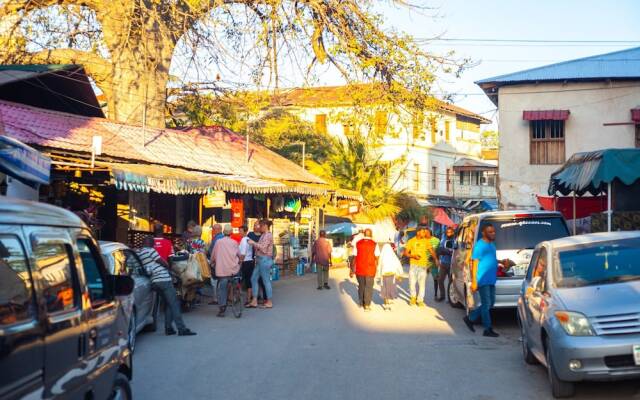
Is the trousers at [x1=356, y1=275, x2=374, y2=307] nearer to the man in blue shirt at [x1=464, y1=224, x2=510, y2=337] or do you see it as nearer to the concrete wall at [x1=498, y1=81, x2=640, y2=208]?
the man in blue shirt at [x1=464, y1=224, x2=510, y2=337]

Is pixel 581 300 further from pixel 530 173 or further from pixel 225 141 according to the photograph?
pixel 530 173

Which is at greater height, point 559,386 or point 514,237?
point 514,237

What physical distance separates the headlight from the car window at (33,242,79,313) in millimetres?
4847

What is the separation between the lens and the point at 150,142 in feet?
69.4

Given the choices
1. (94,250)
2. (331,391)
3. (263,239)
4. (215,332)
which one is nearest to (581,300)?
(331,391)

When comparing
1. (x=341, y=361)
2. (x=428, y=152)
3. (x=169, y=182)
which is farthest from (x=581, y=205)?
(x=428, y=152)

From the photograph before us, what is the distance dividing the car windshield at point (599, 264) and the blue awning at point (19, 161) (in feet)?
24.2

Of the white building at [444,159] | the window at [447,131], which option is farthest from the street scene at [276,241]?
the window at [447,131]

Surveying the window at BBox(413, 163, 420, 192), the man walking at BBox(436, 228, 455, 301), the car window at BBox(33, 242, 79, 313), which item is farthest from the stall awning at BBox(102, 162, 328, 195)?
the window at BBox(413, 163, 420, 192)

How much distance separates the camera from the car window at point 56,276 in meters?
4.31

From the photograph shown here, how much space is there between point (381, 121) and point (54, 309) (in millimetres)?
16390

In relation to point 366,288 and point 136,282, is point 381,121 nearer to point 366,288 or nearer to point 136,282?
point 366,288

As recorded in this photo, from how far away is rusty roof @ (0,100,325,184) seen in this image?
53.7 ft

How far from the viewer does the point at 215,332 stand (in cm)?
1326
